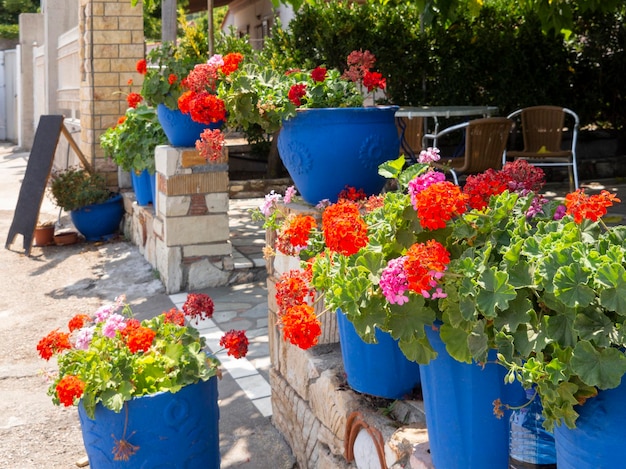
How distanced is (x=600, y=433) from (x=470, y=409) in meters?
0.38

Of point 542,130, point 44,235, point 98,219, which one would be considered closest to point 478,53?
point 542,130

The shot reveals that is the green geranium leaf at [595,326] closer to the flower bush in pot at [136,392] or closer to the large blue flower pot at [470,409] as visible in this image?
the large blue flower pot at [470,409]

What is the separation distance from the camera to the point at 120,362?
2.53 metres

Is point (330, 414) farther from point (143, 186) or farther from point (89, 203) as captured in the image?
point (89, 203)

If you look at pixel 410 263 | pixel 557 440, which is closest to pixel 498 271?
pixel 410 263

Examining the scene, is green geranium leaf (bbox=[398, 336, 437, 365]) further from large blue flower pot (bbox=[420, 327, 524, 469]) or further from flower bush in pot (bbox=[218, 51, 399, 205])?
flower bush in pot (bbox=[218, 51, 399, 205])

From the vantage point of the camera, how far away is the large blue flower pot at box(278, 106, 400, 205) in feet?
9.63

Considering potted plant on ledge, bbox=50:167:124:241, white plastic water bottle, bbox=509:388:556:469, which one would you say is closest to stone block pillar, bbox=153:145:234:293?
potted plant on ledge, bbox=50:167:124:241

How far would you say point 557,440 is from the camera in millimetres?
1612

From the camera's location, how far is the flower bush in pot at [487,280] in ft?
4.74

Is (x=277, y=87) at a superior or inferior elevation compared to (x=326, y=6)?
inferior

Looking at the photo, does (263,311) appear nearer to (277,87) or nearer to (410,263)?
(277,87)

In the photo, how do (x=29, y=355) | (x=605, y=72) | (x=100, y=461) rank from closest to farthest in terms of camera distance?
→ (x=100, y=461) → (x=29, y=355) → (x=605, y=72)

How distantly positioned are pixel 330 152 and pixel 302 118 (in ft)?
0.59
